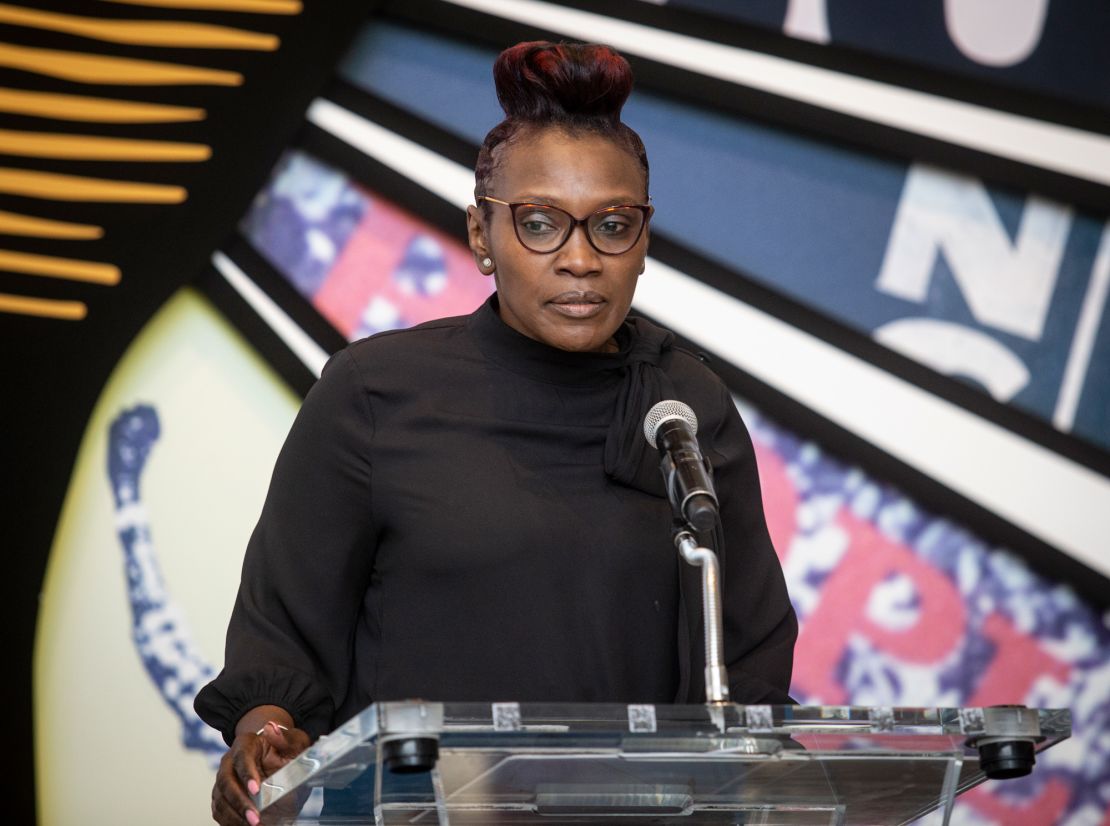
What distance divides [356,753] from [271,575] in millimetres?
627

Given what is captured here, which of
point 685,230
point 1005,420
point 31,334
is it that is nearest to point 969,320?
point 1005,420

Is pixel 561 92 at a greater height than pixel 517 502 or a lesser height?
greater

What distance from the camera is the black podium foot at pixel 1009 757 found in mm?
1513

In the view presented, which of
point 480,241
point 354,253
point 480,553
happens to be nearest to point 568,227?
point 480,241

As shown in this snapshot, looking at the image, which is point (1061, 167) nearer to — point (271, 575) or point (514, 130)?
point (514, 130)

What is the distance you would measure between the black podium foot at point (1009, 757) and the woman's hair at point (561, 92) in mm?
910

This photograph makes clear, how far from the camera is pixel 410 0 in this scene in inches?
137

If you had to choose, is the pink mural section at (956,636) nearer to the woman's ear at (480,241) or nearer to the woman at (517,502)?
the woman at (517,502)

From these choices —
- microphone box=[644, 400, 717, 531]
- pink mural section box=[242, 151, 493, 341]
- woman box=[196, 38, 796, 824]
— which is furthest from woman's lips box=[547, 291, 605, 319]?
pink mural section box=[242, 151, 493, 341]

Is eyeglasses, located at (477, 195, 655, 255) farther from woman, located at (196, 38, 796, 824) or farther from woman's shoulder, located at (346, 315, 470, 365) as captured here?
woman's shoulder, located at (346, 315, 470, 365)

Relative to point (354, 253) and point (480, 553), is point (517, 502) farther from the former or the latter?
point (354, 253)

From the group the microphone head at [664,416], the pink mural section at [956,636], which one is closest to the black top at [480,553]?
the microphone head at [664,416]

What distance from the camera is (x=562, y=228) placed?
6.54ft

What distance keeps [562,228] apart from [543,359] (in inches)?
7.3
